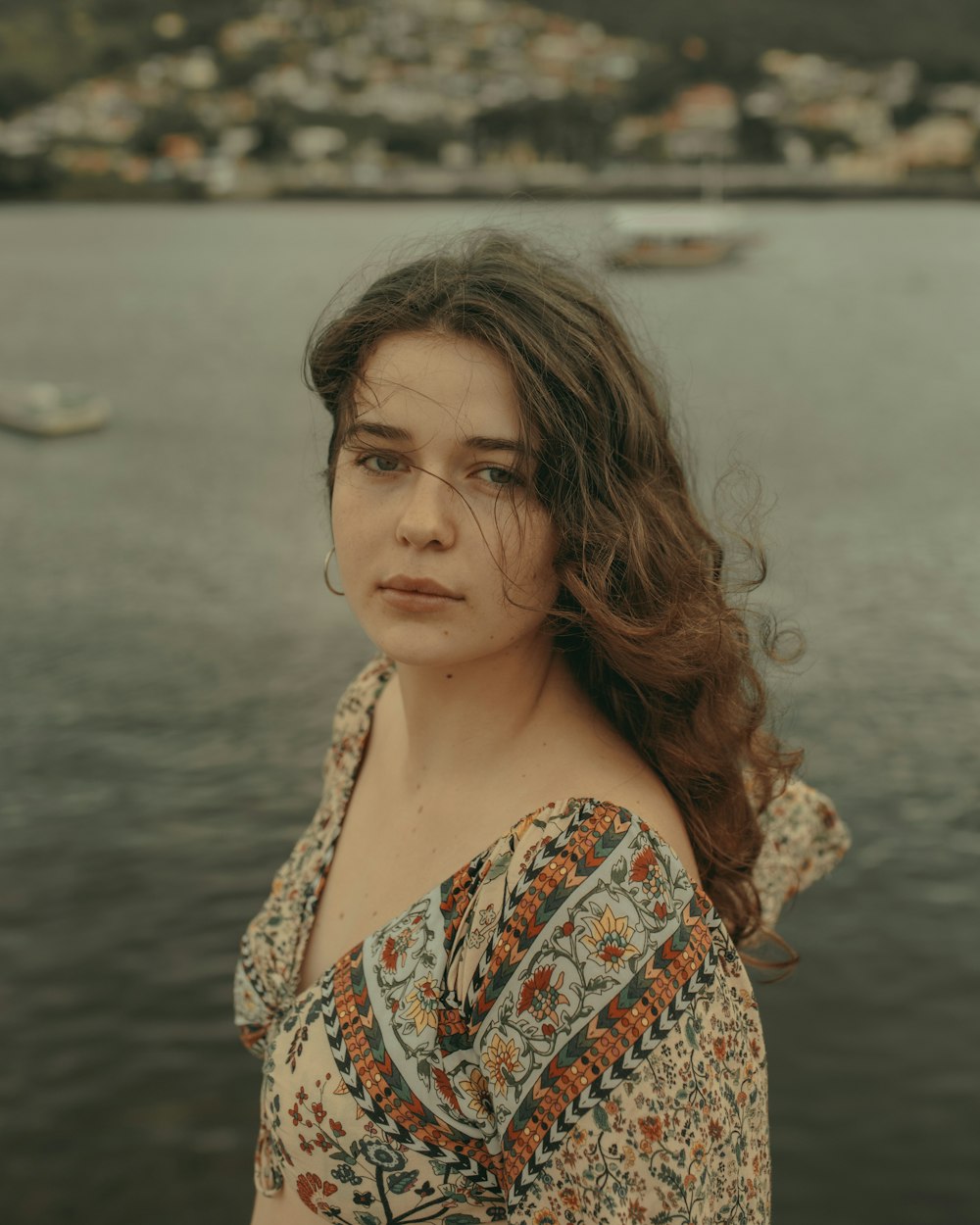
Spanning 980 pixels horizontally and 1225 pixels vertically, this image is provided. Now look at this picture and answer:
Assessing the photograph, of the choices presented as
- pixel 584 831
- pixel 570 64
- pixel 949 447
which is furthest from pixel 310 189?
pixel 584 831

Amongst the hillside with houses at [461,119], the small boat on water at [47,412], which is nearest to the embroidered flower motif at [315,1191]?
the small boat on water at [47,412]

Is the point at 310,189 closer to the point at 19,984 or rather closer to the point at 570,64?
the point at 570,64

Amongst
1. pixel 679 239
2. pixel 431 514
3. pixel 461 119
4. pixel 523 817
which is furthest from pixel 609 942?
pixel 461 119

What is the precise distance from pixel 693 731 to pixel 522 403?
1.51ft

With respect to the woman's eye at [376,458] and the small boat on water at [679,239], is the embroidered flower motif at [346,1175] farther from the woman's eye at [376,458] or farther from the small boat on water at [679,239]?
the small boat on water at [679,239]

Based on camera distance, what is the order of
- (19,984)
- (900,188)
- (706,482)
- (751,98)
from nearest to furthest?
1. (19,984)
2. (706,482)
3. (900,188)
4. (751,98)

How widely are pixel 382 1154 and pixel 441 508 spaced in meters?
0.71

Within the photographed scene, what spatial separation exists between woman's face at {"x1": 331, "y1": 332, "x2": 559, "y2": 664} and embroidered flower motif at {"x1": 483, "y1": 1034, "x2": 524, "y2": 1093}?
45 cm

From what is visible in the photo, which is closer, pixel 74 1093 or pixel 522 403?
pixel 522 403

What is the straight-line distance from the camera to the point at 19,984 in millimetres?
6434

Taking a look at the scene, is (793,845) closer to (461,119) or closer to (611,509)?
(611,509)

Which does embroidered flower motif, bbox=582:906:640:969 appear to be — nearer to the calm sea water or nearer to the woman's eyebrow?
the woman's eyebrow

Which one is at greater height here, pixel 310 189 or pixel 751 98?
pixel 751 98

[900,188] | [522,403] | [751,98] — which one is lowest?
[522,403]
